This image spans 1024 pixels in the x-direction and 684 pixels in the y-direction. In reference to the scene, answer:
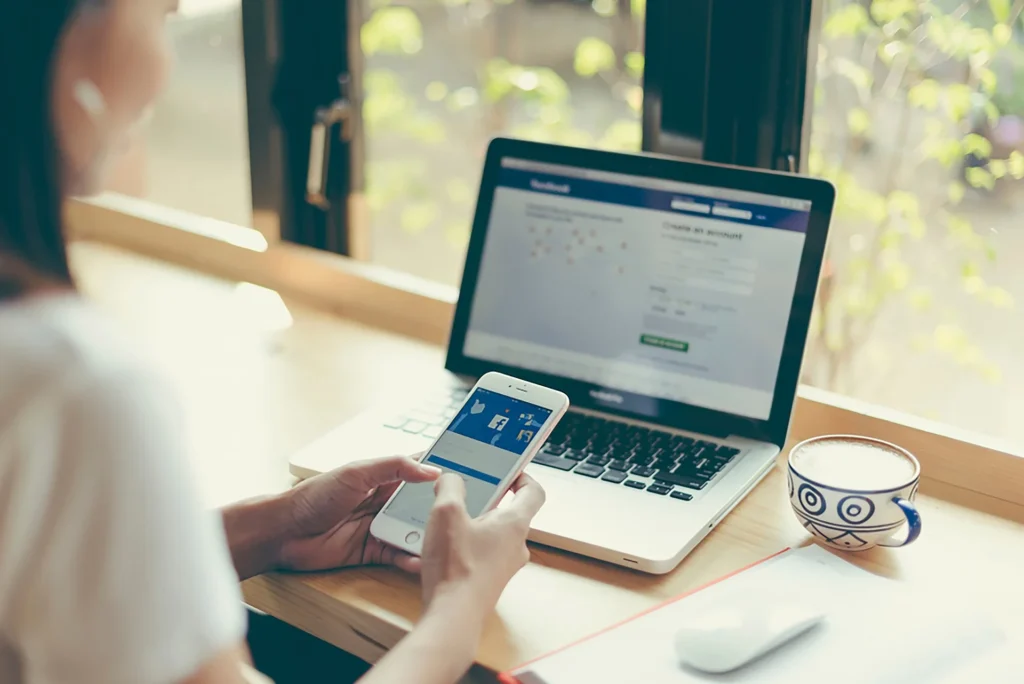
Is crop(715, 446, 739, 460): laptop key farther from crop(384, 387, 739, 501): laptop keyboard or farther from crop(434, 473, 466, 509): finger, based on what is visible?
crop(434, 473, 466, 509): finger

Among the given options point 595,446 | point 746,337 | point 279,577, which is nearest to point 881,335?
point 746,337

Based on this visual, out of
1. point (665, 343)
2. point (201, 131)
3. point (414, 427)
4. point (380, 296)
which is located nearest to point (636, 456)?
point (665, 343)

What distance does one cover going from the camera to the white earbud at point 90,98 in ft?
1.94

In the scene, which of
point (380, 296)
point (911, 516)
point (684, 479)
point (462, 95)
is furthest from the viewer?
point (462, 95)

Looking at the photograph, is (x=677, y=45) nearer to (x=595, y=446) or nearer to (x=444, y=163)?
(x=595, y=446)

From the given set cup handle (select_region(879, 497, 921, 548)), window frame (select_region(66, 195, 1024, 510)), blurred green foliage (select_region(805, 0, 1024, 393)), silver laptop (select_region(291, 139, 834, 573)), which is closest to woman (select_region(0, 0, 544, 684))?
window frame (select_region(66, 195, 1024, 510))

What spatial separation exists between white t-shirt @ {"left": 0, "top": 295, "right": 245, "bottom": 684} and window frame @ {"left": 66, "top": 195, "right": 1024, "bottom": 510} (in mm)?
262

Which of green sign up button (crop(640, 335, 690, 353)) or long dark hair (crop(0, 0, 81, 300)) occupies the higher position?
long dark hair (crop(0, 0, 81, 300))

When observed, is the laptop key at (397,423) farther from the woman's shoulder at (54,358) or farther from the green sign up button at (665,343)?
the woman's shoulder at (54,358)

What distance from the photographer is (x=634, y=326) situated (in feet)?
3.77

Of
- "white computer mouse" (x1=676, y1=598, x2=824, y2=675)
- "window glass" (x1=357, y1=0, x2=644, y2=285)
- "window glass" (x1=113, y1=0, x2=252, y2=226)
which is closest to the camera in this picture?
"white computer mouse" (x1=676, y1=598, x2=824, y2=675)

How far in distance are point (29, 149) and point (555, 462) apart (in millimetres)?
613

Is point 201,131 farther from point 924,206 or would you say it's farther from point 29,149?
point 29,149

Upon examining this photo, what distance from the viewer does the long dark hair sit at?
56cm
